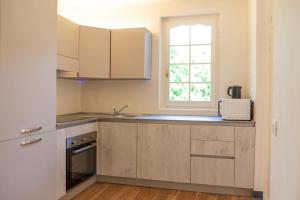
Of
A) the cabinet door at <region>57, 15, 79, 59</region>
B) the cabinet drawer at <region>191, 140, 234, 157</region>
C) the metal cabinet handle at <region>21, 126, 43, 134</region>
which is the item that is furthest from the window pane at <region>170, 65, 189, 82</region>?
the metal cabinet handle at <region>21, 126, 43, 134</region>

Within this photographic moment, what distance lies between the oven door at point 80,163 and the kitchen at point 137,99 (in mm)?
17

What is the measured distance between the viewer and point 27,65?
6.75 feet

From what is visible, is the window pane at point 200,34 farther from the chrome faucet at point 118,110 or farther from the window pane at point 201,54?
the chrome faucet at point 118,110

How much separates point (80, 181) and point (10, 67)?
1545mm

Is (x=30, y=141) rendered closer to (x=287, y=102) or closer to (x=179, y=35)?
(x=287, y=102)

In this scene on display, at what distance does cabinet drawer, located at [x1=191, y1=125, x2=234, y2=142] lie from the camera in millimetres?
2920

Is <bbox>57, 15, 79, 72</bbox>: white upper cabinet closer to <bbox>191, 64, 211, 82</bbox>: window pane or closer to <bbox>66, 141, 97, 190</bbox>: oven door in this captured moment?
<bbox>66, 141, 97, 190</bbox>: oven door

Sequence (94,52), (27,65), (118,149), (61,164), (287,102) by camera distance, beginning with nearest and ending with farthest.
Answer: (287,102), (27,65), (61,164), (118,149), (94,52)

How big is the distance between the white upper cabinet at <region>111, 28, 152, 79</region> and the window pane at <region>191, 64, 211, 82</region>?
63 cm

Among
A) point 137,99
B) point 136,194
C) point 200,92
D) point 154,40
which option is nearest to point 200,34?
point 154,40

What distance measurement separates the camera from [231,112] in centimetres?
300

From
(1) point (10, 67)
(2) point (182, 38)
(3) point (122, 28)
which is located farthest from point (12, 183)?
(2) point (182, 38)

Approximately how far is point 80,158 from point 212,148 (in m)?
1.44

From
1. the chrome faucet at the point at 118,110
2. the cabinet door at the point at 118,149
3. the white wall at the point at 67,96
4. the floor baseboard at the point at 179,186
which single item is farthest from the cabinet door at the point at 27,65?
the chrome faucet at the point at 118,110
